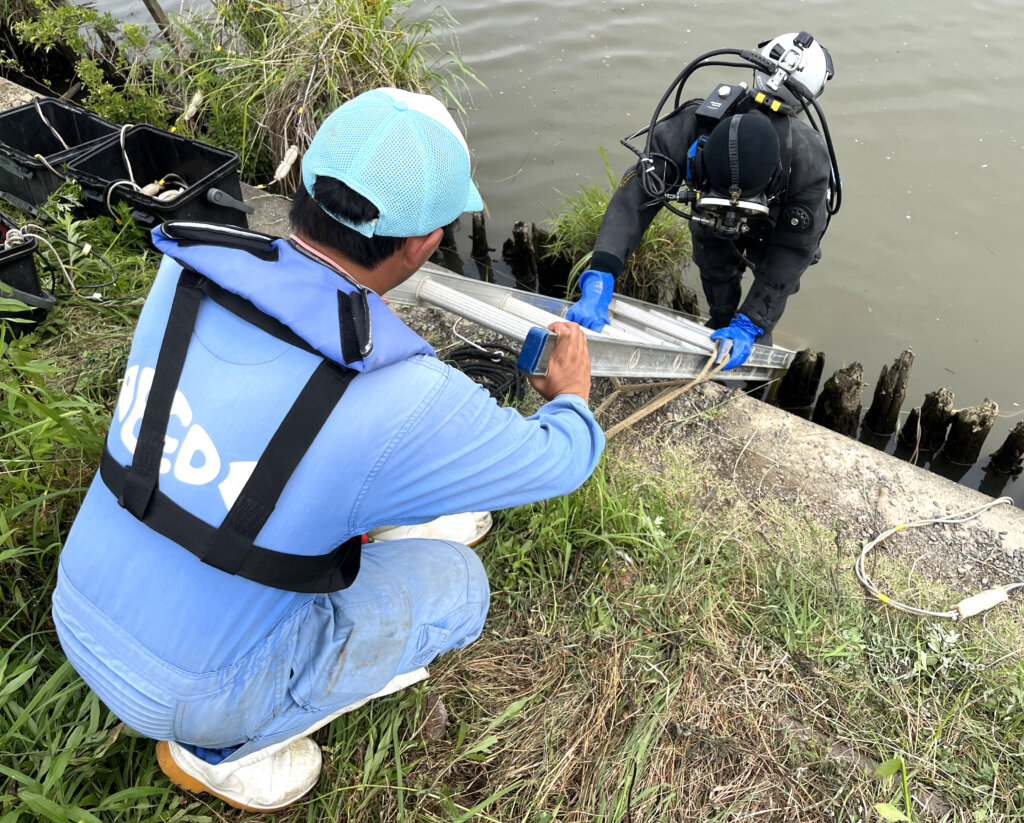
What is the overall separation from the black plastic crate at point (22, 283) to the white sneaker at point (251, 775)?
199 centimetres

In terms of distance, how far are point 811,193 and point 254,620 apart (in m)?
3.01

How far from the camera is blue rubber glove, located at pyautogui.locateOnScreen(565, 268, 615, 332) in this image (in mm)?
3336

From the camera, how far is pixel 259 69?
4641 mm

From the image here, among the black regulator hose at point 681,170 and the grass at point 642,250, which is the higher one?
the black regulator hose at point 681,170

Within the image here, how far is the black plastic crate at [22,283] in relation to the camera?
290 cm

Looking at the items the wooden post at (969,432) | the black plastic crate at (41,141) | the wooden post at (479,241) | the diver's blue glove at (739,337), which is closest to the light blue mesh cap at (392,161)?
the diver's blue glove at (739,337)

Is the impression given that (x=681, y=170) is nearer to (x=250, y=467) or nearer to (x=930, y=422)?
(x=930, y=422)

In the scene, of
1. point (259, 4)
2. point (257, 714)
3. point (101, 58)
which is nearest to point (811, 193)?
point (257, 714)

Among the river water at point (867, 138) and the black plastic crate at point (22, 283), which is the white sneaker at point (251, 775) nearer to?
the black plastic crate at point (22, 283)

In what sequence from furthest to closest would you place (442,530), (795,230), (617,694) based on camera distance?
(795,230) → (442,530) → (617,694)

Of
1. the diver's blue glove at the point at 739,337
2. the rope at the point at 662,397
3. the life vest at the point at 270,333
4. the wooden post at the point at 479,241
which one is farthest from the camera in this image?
the wooden post at the point at 479,241

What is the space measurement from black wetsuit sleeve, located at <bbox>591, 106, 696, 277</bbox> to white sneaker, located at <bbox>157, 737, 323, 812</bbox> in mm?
2587

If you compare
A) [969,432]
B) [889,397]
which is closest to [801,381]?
[889,397]

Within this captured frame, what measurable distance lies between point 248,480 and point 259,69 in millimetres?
4337
